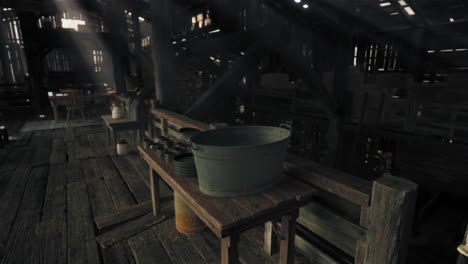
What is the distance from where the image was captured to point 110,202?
4.20 meters

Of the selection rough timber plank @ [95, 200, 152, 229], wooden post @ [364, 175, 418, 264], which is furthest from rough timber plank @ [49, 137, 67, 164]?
wooden post @ [364, 175, 418, 264]

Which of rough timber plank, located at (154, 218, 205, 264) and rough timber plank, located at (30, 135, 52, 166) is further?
rough timber plank, located at (30, 135, 52, 166)

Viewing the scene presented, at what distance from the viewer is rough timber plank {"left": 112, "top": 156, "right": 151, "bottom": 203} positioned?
4.41 metres

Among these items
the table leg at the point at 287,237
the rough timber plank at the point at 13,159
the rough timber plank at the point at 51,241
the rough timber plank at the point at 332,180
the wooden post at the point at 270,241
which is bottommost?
the rough timber plank at the point at 51,241

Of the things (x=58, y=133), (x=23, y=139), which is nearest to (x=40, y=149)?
(x=23, y=139)

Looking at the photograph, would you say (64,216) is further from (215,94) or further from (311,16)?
(311,16)

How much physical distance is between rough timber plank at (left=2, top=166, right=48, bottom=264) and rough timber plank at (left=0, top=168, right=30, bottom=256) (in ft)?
0.20

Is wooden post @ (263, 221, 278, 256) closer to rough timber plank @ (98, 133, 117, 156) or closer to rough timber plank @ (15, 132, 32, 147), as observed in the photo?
rough timber plank @ (98, 133, 117, 156)

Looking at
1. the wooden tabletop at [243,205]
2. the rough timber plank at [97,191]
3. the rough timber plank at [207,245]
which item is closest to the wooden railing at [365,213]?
the wooden tabletop at [243,205]

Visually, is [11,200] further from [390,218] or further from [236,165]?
[390,218]

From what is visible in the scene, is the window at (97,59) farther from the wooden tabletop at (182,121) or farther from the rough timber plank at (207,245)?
the rough timber plank at (207,245)

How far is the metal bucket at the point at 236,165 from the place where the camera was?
1683 millimetres

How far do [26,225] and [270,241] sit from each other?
3.43 metres

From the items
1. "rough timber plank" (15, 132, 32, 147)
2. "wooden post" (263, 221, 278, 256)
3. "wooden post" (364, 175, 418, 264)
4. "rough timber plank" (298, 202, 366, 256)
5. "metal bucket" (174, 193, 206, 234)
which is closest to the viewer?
"wooden post" (364, 175, 418, 264)
